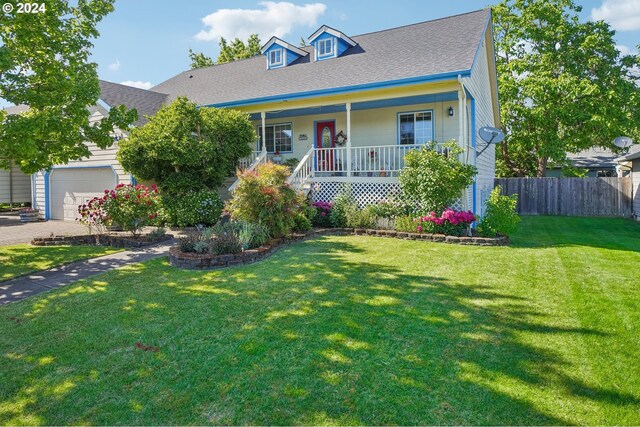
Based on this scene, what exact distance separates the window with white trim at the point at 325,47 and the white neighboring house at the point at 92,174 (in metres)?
7.15

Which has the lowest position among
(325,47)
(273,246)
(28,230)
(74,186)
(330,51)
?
(273,246)

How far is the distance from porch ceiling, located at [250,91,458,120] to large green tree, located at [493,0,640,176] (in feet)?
35.2

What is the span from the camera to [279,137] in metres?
16.0

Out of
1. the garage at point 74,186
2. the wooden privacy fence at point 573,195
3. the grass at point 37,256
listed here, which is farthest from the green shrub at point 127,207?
the wooden privacy fence at point 573,195

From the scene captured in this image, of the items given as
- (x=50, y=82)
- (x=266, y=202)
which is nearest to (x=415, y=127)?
(x=266, y=202)

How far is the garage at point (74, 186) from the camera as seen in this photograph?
15.2 meters

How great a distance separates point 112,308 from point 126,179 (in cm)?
1054

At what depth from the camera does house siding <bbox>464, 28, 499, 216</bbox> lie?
12.6 m

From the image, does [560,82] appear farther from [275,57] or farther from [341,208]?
[341,208]

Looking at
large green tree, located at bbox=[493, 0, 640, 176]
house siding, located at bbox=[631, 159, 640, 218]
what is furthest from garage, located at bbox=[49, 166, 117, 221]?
house siding, located at bbox=[631, 159, 640, 218]

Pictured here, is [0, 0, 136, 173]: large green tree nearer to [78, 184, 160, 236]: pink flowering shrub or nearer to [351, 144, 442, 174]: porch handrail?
[78, 184, 160, 236]: pink flowering shrub

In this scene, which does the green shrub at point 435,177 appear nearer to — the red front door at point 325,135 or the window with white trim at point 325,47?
the red front door at point 325,135

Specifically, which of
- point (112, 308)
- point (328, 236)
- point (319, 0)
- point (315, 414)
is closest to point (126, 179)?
point (328, 236)

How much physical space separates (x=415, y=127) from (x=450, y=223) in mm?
5050
